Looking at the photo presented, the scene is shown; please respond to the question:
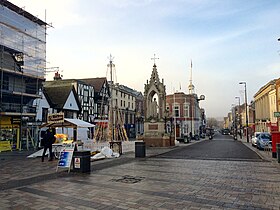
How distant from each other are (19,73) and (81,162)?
767 inches

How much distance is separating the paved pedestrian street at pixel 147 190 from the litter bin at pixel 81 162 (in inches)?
13.3

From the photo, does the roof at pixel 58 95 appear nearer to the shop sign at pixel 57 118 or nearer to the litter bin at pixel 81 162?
the shop sign at pixel 57 118

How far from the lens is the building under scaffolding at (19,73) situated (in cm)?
2643

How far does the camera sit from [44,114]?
108 feet

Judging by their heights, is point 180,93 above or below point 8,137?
above

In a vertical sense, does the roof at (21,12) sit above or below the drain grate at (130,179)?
above

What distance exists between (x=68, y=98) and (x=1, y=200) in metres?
30.4

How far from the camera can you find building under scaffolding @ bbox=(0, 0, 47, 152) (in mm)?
26428

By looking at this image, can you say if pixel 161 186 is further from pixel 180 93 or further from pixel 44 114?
pixel 180 93

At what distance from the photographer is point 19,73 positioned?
1087 inches

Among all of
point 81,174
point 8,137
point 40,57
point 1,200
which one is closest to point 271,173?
point 81,174

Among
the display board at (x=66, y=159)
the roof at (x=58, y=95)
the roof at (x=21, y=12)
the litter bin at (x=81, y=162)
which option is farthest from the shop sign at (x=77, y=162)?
the roof at (x=58, y=95)

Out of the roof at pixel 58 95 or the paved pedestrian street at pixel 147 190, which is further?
the roof at pixel 58 95

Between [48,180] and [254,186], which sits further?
[48,180]
